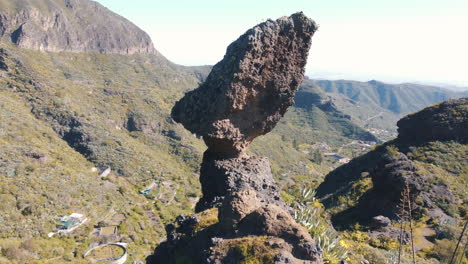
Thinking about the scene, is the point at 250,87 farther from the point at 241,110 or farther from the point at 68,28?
the point at 68,28

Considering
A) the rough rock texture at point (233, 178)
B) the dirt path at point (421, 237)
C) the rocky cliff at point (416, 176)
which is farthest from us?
the rocky cliff at point (416, 176)

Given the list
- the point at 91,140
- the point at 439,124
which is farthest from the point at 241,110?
the point at 91,140

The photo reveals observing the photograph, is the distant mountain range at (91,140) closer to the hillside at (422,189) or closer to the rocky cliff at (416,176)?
the rocky cliff at (416,176)

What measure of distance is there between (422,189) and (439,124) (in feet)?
55.2

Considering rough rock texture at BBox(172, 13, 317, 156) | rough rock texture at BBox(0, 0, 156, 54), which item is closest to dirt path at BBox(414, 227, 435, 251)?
rough rock texture at BBox(172, 13, 317, 156)

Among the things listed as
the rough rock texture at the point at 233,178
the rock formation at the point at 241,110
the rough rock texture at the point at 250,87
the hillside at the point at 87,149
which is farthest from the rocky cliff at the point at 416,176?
the hillside at the point at 87,149

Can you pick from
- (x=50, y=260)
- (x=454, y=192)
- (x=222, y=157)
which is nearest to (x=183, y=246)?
(x=222, y=157)

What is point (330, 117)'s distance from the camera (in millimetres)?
183375

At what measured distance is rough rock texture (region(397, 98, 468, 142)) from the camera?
127ft

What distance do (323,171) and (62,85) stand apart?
8628cm

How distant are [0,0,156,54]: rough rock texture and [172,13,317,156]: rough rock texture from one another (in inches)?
4903

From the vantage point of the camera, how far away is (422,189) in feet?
89.6

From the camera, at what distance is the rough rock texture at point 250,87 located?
42.1ft

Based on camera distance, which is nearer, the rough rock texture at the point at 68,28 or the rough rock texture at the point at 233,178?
the rough rock texture at the point at 233,178
